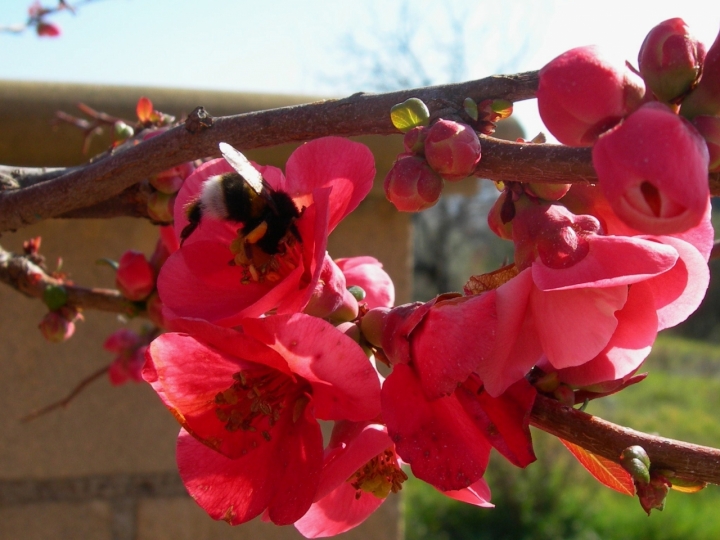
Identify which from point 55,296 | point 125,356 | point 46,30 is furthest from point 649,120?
point 46,30

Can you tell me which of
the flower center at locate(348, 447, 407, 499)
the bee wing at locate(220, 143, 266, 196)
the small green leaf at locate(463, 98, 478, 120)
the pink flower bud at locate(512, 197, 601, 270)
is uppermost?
the small green leaf at locate(463, 98, 478, 120)

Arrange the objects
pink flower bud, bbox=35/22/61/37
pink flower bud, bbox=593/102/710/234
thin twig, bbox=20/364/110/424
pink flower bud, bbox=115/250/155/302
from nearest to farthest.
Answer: pink flower bud, bbox=593/102/710/234
pink flower bud, bbox=115/250/155/302
thin twig, bbox=20/364/110/424
pink flower bud, bbox=35/22/61/37

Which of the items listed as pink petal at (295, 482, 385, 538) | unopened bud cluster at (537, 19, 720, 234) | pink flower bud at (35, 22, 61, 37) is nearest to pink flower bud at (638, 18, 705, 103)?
unopened bud cluster at (537, 19, 720, 234)

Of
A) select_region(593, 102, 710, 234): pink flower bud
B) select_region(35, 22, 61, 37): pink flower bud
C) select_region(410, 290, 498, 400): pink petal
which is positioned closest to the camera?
select_region(593, 102, 710, 234): pink flower bud

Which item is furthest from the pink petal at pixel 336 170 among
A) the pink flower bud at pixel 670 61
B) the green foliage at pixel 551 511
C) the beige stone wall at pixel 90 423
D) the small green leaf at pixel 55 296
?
the green foliage at pixel 551 511

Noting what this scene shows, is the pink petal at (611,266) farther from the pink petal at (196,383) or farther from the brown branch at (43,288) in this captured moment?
the brown branch at (43,288)

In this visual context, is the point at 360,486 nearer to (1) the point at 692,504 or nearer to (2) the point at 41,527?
(2) the point at 41,527

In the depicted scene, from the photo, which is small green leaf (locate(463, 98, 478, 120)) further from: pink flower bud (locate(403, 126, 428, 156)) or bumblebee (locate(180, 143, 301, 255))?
bumblebee (locate(180, 143, 301, 255))
